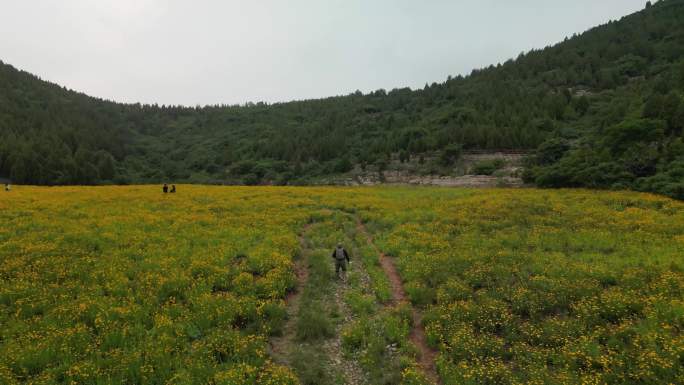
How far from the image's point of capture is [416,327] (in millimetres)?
13914

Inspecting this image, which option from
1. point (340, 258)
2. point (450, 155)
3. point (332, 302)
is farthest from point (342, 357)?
point (450, 155)

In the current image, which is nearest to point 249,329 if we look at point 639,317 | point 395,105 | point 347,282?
point 347,282

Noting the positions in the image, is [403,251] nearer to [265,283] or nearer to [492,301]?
[492,301]

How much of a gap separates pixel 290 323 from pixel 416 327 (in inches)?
203

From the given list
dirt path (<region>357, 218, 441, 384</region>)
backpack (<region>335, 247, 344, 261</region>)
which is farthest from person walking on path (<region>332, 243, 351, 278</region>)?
dirt path (<region>357, 218, 441, 384</region>)

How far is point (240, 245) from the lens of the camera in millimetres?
21234

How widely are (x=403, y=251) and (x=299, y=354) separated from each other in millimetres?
11363

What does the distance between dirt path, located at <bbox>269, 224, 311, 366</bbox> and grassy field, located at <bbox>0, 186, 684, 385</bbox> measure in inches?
5.4

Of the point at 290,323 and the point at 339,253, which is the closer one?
the point at 290,323

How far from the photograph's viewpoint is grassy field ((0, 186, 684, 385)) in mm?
10430

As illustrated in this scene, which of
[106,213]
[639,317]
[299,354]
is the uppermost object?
[106,213]

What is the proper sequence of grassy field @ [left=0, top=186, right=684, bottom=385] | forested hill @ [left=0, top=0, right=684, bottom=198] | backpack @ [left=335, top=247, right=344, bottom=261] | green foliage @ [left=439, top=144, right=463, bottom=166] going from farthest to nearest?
green foliage @ [left=439, top=144, right=463, bottom=166], forested hill @ [left=0, top=0, right=684, bottom=198], backpack @ [left=335, top=247, right=344, bottom=261], grassy field @ [left=0, top=186, right=684, bottom=385]

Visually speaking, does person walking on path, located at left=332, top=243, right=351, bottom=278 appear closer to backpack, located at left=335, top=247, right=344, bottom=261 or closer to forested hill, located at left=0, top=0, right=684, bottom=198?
backpack, located at left=335, top=247, right=344, bottom=261

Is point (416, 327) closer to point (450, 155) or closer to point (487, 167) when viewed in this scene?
point (487, 167)
